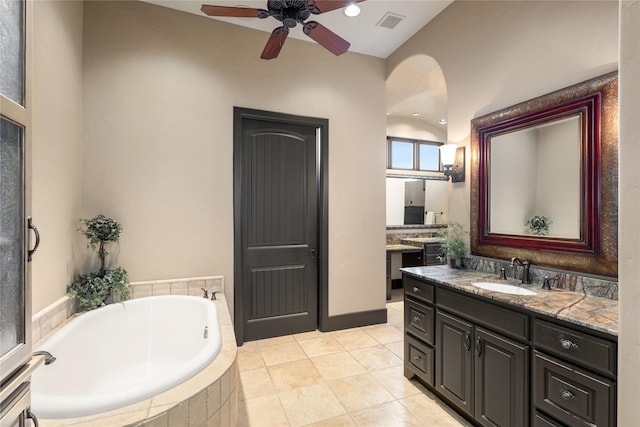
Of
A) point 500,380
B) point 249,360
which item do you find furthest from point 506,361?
point 249,360

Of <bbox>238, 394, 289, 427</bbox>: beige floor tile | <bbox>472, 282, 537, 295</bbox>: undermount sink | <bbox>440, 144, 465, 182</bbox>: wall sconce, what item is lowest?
<bbox>238, 394, 289, 427</bbox>: beige floor tile

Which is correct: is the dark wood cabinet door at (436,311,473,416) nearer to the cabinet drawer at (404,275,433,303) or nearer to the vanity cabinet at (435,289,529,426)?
the vanity cabinet at (435,289,529,426)

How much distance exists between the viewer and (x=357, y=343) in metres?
3.16

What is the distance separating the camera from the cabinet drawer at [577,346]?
1243mm

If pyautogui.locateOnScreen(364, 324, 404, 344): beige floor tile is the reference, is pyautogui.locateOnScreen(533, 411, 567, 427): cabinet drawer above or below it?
above

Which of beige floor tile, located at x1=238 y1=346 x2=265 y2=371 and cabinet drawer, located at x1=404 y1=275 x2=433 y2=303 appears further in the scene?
beige floor tile, located at x1=238 y1=346 x2=265 y2=371

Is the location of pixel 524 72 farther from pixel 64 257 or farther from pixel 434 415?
pixel 64 257

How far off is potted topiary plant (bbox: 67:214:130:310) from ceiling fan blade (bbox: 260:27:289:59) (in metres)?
→ 1.92

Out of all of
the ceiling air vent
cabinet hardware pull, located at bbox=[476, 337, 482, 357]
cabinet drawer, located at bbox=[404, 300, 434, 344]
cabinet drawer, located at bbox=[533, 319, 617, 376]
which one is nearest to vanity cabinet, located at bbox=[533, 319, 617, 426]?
cabinet drawer, located at bbox=[533, 319, 617, 376]

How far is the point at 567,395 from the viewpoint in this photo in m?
1.39

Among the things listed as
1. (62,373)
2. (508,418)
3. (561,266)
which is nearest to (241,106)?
(62,373)

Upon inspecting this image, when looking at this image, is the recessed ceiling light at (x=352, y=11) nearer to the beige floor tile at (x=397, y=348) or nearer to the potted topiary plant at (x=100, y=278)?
the potted topiary plant at (x=100, y=278)

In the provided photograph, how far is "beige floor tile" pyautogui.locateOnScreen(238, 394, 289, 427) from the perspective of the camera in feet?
6.42

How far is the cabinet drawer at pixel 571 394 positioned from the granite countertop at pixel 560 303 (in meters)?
0.23
